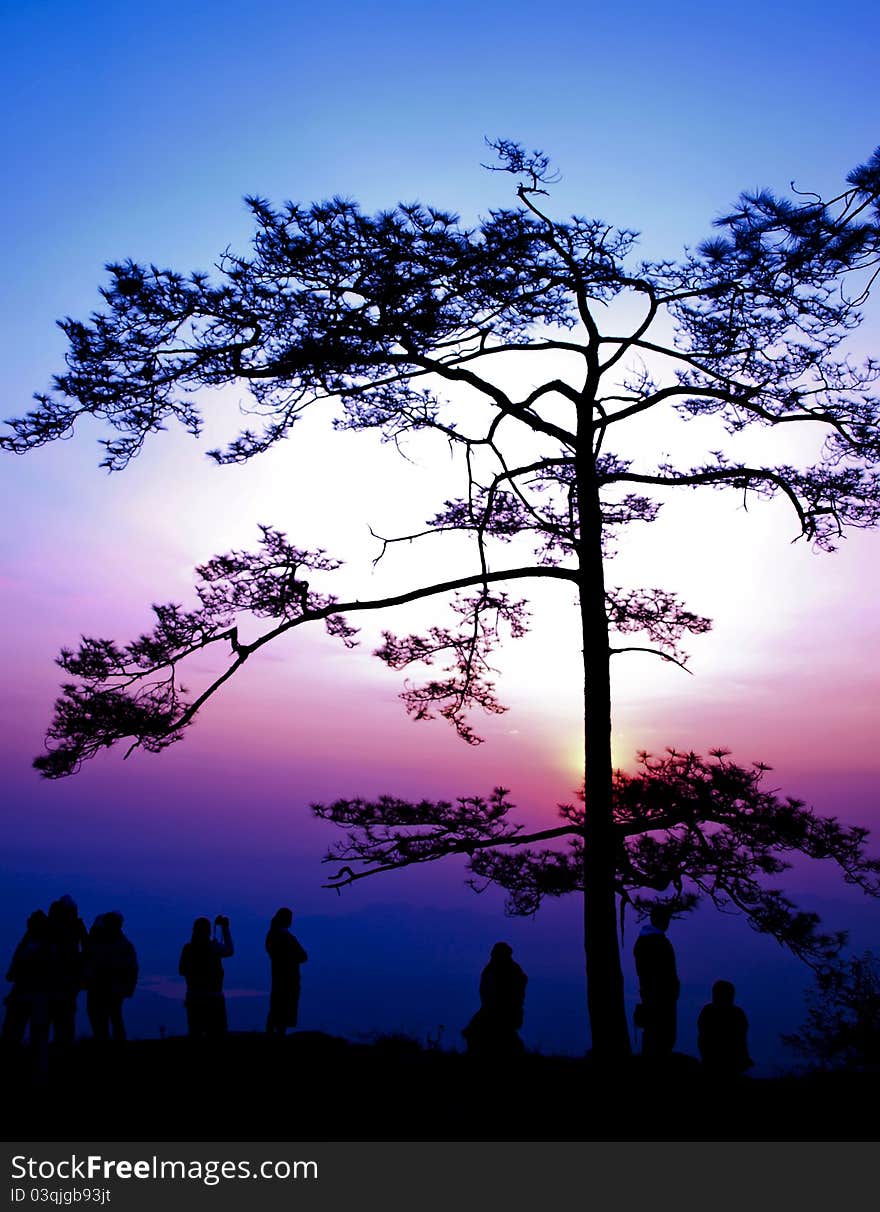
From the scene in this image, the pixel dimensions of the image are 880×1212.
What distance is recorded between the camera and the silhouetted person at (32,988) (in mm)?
9281

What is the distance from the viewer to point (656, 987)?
904cm

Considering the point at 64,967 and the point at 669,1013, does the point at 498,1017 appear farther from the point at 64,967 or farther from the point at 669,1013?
the point at 64,967

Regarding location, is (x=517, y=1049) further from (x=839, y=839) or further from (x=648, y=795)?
(x=839, y=839)

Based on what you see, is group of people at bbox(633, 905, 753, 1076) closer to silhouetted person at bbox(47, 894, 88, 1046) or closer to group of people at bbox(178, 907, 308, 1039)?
group of people at bbox(178, 907, 308, 1039)

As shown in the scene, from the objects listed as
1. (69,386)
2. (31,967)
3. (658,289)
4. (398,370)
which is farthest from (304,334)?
(31,967)

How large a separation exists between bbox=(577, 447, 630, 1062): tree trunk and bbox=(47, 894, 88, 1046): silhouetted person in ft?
17.0

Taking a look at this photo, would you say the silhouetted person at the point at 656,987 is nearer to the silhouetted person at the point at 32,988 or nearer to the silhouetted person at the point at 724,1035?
the silhouetted person at the point at 724,1035

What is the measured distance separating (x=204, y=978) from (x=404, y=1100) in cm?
336

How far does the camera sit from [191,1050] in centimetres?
1124

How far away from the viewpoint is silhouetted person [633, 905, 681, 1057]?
904 centimetres

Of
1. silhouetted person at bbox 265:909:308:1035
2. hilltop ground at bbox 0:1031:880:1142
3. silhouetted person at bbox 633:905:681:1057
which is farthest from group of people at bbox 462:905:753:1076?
silhouetted person at bbox 265:909:308:1035

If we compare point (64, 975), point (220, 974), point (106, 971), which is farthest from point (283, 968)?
point (64, 975)

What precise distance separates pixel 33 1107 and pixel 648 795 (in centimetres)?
656
